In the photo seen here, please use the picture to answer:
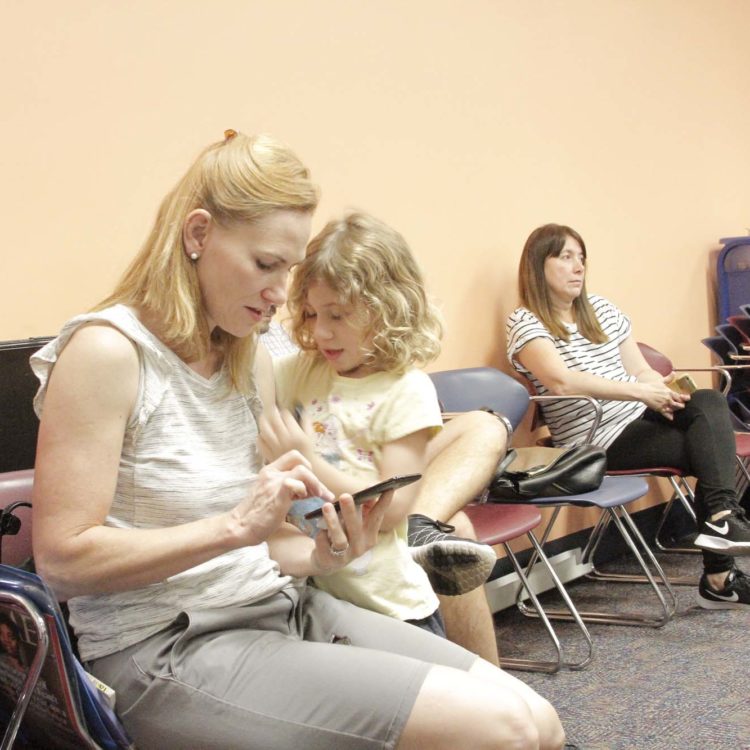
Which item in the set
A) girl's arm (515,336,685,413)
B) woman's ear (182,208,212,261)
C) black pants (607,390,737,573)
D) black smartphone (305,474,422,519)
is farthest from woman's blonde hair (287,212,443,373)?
black pants (607,390,737,573)

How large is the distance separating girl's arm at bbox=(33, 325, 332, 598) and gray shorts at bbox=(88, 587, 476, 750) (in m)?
0.11

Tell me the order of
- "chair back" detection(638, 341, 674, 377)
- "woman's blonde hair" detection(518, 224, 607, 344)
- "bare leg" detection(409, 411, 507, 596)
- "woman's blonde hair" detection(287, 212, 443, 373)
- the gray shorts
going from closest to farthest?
the gray shorts
"woman's blonde hair" detection(287, 212, 443, 373)
"bare leg" detection(409, 411, 507, 596)
"woman's blonde hair" detection(518, 224, 607, 344)
"chair back" detection(638, 341, 674, 377)

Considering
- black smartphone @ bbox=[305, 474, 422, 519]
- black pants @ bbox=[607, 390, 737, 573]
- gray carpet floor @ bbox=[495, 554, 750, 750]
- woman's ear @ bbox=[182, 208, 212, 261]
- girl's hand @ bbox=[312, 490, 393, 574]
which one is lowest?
gray carpet floor @ bbox=[495, 554, 750, 750]

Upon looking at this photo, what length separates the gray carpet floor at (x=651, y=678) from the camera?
8.72 feet

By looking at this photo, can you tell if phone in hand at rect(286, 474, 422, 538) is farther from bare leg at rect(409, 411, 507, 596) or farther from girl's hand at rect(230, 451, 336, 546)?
bare leg at rect(409, 411, 507, 596)

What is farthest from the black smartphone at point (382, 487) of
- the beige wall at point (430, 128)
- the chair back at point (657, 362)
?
the chair back at point (657, 362)

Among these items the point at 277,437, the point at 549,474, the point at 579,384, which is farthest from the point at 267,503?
the point at 579,384

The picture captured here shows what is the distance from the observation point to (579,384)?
3822 mm

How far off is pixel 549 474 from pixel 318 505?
169 cm

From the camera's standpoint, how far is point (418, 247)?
148 inches

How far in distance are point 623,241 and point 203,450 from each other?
12.7ft

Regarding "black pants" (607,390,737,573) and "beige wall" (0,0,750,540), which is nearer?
"beige wall" (0,0,750,540)

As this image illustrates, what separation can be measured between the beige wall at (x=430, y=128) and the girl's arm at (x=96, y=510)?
1239mm

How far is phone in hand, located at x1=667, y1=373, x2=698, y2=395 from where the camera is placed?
4.02 metres
